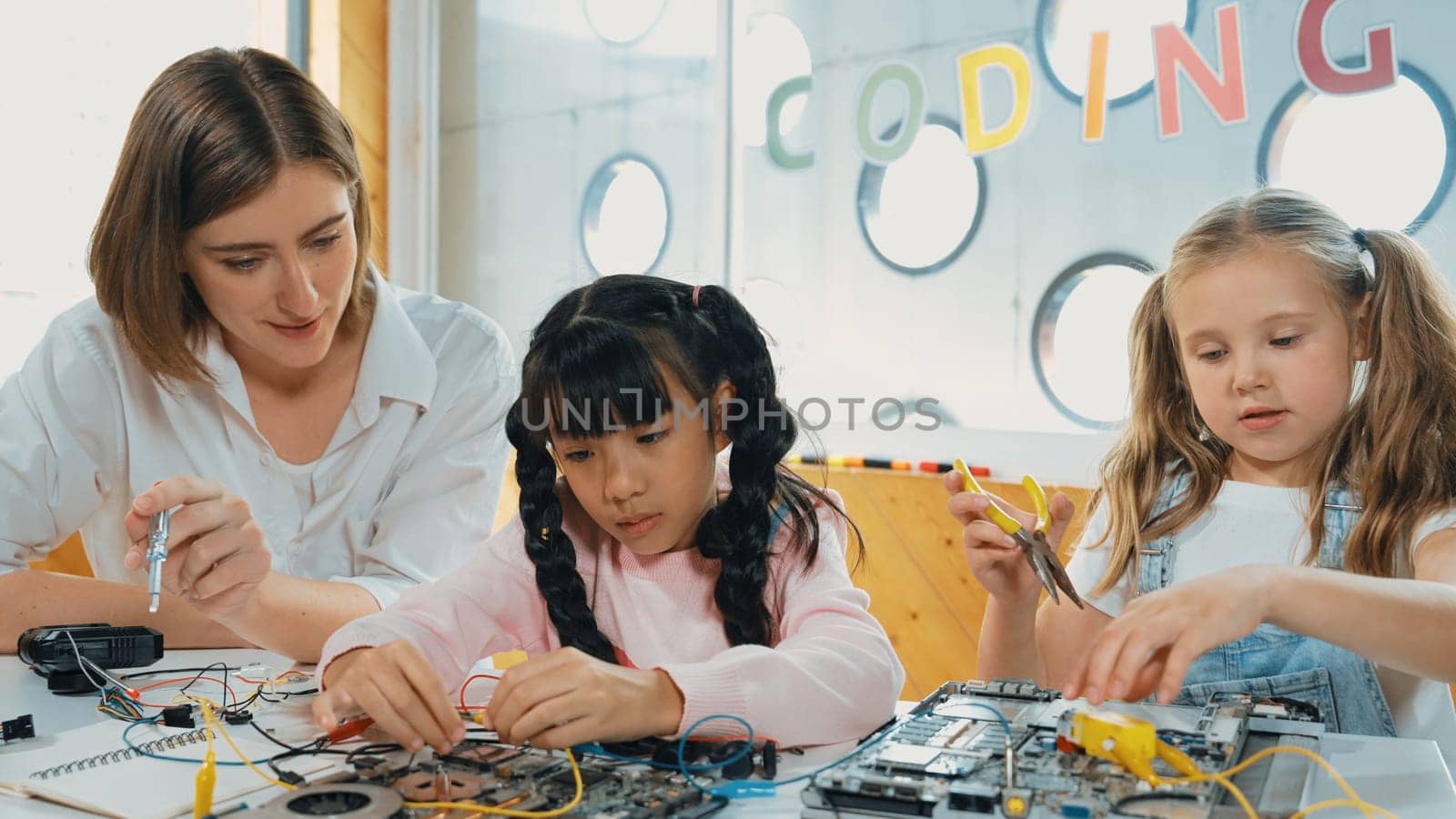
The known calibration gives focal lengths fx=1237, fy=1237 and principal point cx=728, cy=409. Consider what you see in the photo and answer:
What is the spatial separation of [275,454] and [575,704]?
77 centimetres

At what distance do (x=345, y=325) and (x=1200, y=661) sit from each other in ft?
3.57

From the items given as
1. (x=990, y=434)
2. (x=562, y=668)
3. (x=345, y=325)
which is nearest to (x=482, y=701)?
(x=562, y=668)

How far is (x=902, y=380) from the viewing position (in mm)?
2676

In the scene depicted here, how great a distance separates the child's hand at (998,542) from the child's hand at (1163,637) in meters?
0.25

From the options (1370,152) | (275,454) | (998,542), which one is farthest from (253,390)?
(1370,152)

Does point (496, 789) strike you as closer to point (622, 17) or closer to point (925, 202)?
point (925, 202)

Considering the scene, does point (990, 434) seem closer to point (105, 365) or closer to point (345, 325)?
point (345, 325)

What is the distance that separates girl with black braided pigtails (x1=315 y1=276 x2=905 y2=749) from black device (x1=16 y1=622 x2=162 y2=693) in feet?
0.91

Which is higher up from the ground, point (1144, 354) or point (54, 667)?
point (1144, 354)

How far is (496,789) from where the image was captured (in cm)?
78

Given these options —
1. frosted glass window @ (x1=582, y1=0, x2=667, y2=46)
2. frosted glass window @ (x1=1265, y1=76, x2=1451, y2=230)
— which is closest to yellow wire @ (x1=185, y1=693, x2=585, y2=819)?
frosted glass window @ (x1=1265, y1=76, x2=1451, y2=230)

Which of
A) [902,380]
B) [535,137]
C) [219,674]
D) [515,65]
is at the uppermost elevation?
[515,65]

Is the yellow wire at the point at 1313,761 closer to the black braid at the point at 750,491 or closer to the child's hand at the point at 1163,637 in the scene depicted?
the child's hand at the point at 1163,637

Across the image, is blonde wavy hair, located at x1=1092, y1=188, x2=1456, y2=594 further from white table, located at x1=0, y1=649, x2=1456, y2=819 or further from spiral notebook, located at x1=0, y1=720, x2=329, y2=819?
spiral notebook, located at x1=0, y1=720, x2=329, y2=819
